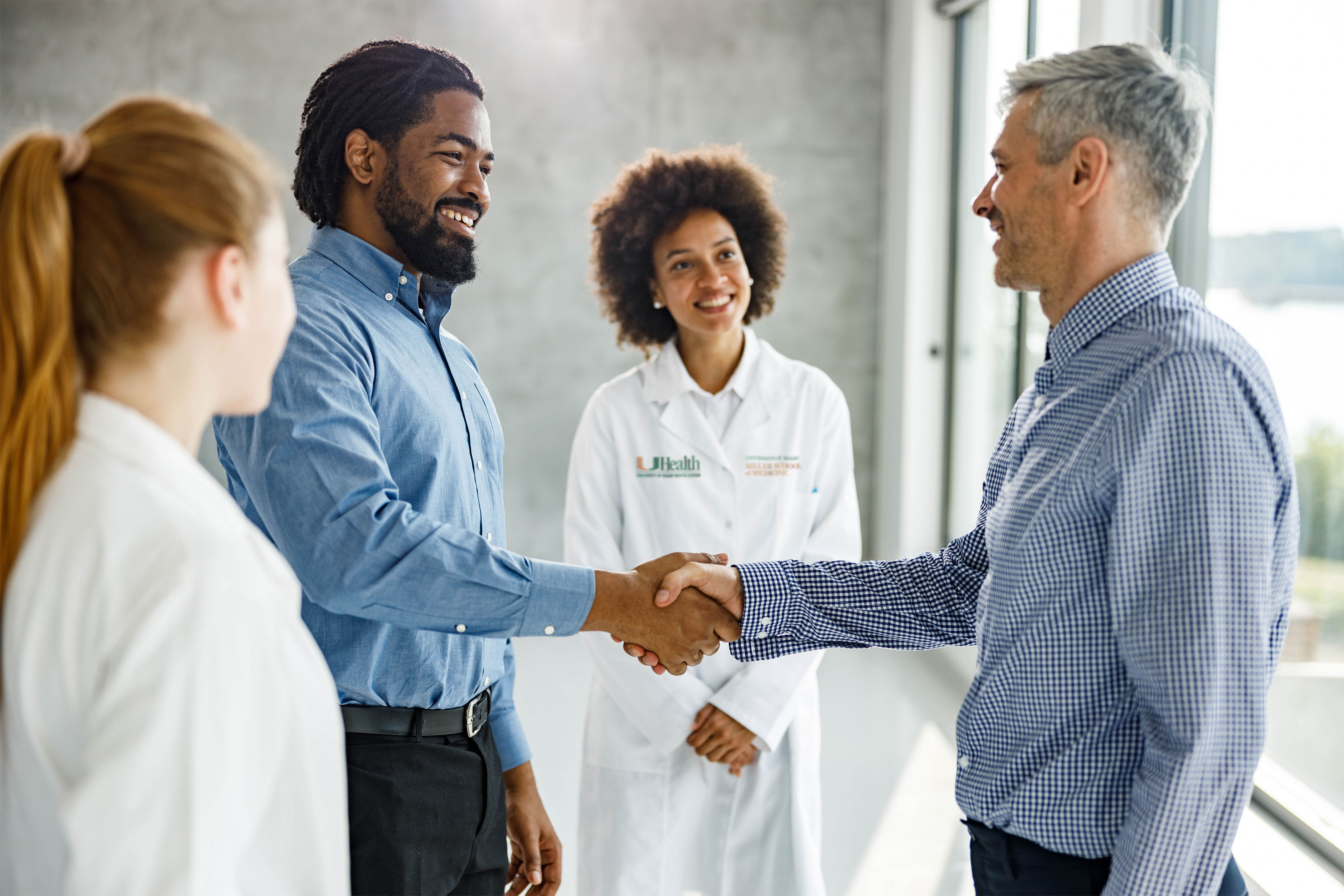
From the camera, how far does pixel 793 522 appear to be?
7.38 ft

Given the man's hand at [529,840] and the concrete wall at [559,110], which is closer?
the man's hand at [529,840]

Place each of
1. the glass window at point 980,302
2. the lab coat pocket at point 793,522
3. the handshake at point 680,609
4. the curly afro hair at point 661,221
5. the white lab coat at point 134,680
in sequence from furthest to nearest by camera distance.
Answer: the glass window at point 980,302 < the curly afro hair at point 661,221 < the lab coat pocket at point 793,522 < the handshake at point 680,609 < the white lab coat at point 134,680

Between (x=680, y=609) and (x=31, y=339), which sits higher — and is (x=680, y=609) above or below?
below

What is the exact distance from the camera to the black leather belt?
4.70ft

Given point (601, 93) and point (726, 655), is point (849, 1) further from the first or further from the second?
point (726, 655)

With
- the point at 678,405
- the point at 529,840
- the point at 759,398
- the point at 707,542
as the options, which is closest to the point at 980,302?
the point at 759,398

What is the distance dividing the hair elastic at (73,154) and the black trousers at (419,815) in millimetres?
877

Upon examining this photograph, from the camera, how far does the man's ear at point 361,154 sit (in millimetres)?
1635


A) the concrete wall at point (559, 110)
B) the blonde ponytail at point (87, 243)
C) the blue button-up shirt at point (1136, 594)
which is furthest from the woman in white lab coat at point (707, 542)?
the concrete wall at point (559, 110)

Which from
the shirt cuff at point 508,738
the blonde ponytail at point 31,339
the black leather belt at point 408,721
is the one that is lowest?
the shirt cuff at point 508,738

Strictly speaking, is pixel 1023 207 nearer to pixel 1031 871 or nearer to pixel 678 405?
pixel 1031 871

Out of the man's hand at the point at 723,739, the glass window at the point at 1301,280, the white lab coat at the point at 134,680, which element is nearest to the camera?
the white lab coat at the point at 134,680

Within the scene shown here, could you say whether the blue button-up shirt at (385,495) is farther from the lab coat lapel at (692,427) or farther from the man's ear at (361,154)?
the lab coat lapel at (692,427)

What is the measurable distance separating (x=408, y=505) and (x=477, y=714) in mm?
406
